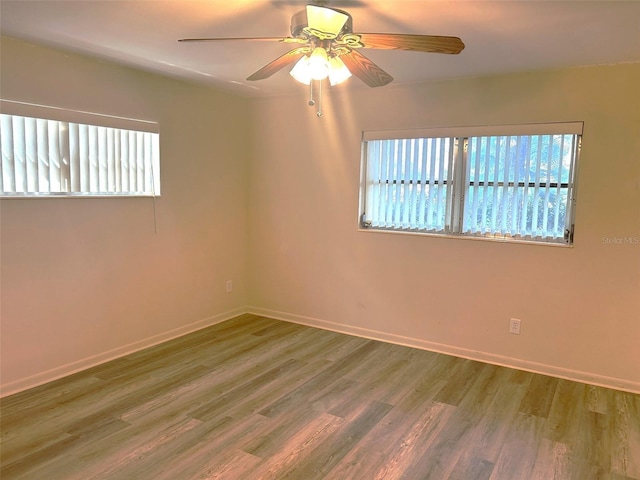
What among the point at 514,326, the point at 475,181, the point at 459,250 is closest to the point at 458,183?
the point at 475,181

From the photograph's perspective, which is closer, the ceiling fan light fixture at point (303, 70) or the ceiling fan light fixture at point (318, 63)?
the ceiling fan light fixture at point (318, 63)

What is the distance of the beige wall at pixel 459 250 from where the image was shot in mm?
3168

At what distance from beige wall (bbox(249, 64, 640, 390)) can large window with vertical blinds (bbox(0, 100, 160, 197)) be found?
1309 mm

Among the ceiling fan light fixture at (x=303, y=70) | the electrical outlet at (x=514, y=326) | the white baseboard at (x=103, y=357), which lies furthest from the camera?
the electrical outlet at (x=514, y=326)

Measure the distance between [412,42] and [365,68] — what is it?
438 mm

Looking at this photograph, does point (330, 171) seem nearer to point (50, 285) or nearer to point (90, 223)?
point (90, 223)

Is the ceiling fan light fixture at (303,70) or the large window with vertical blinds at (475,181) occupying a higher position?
the ceiling fan light fixture at (303,70)

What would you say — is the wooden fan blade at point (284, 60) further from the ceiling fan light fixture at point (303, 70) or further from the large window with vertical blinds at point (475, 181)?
the large window with vertical blinds at point (475, 181)

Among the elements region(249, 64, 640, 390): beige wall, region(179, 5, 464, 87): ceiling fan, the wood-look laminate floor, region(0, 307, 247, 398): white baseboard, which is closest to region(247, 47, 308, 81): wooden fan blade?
region(179, 5, 464, 87): ceiling fan

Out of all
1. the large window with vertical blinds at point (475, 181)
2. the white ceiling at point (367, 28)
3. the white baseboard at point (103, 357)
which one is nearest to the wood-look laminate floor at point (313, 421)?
the white baseboard at point (103, 357)

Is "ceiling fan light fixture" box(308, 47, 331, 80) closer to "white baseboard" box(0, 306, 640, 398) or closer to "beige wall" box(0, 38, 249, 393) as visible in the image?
"beige wall" box(0, 38, 249, 393)

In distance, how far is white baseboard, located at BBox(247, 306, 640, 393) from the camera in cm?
327

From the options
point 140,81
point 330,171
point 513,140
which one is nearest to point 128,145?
point 140,81

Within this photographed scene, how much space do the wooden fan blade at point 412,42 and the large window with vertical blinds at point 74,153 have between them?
223 cm
